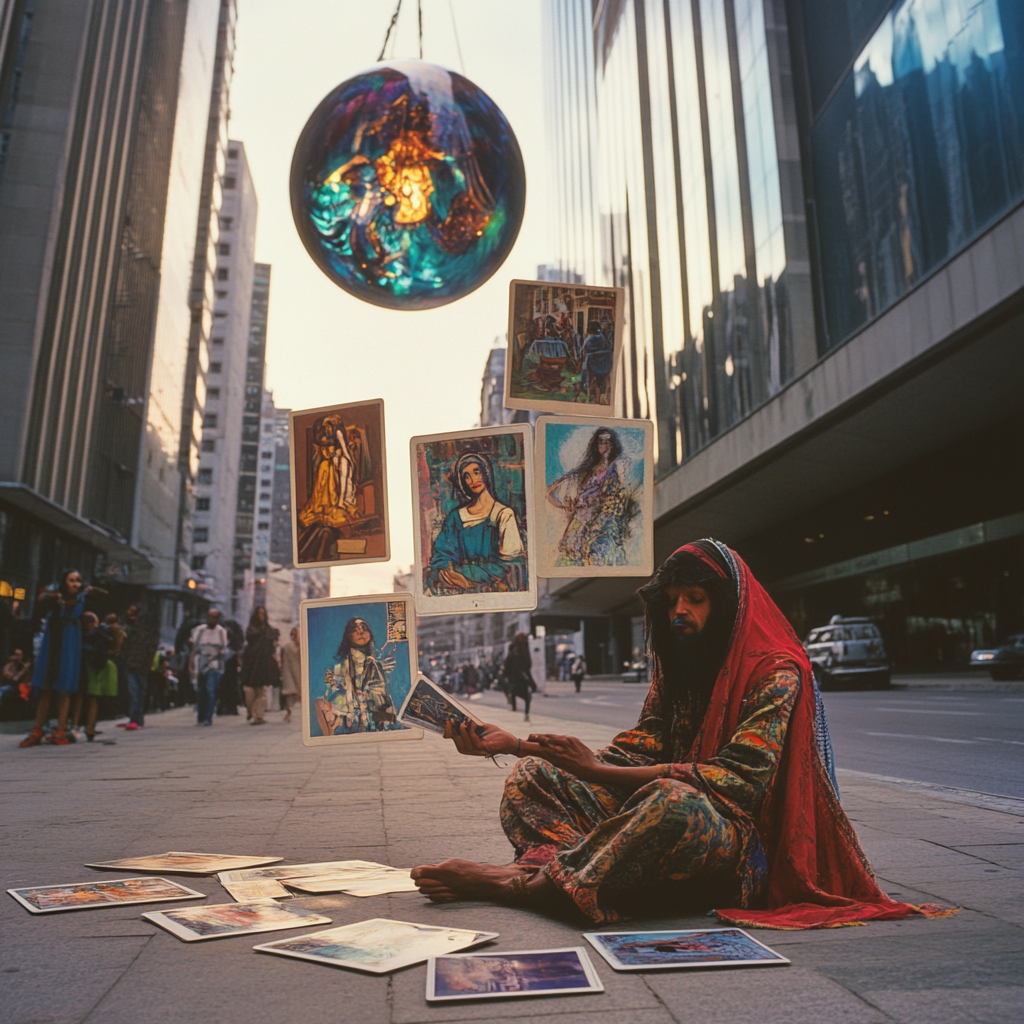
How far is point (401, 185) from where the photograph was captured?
2.66 m

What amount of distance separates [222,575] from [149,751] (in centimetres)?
6531

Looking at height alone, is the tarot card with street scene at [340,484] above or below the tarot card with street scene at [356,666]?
above

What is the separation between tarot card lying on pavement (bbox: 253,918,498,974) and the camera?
79.3 inches

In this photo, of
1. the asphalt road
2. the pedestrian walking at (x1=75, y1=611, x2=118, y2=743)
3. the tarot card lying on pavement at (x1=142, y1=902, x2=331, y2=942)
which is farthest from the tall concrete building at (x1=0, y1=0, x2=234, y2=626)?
the tarot card lying on pavement at (x1=142, y1=902, x2=331, y2=942)

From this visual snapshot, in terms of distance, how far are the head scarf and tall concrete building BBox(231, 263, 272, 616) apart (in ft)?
267

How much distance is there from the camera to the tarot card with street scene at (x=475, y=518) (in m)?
2.71

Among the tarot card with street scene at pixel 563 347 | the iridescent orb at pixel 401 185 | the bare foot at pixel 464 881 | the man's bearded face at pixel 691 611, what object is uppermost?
the iridescent orb at pixel 401 185

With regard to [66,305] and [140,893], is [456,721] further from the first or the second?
[66,305]

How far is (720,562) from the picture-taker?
8.53ft

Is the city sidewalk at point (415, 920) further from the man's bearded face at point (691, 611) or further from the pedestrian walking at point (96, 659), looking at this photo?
the pedestrian walking at point (96, 659)

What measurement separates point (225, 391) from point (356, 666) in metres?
72.6

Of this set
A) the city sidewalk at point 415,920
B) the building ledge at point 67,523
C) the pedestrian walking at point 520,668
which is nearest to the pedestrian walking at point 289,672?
the pedestrian walking at point 520,668

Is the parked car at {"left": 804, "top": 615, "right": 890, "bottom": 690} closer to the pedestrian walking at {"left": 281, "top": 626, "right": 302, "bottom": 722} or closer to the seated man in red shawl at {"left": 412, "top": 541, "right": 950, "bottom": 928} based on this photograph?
the pedestrian walking at {"left": 281, "top": 626, "right": 302, "bottom": 722}

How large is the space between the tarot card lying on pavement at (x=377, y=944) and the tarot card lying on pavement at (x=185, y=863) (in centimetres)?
102
